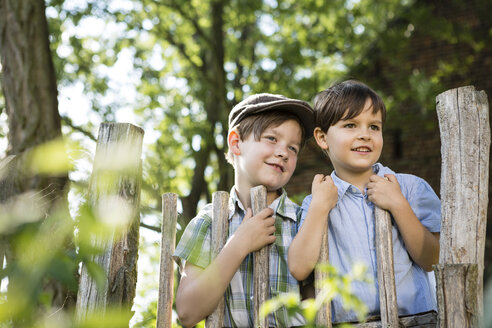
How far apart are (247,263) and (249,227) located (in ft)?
0.75

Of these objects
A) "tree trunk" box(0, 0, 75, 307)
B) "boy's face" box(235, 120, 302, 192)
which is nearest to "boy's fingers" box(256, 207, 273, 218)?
"boy's face" box(235, 120, 302, 192)

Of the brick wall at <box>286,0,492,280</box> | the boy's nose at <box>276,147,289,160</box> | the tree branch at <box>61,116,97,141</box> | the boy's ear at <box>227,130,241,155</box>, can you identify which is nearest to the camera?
the boy's nose at <box>276,147,289,160</box>

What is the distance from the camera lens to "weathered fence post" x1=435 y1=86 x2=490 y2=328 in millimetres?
1600

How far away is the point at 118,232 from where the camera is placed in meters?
1.79

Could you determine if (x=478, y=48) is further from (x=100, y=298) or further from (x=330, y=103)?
(x=100, y=298)

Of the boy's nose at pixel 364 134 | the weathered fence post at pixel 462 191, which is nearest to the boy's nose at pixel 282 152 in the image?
the boy's nose at pixel 364 134

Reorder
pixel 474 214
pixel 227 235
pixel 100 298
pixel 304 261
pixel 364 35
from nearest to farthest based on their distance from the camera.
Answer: pixel 474 214, pixel 100 298, pixel 304 261, pixel 227 235, pixel 364 35

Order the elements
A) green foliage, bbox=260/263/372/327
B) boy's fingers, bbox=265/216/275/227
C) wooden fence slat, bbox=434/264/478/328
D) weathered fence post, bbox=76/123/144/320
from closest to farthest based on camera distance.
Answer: green foliage, bbox=260/263/372/327, wooden fence slat, bbox=434/264/478/328, weathered fence post, bbox=76/123/144/320, boy's fingers, bbox=265/216/275/227

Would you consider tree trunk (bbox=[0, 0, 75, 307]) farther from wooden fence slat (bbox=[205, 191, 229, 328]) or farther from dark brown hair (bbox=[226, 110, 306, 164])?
wooden fence slat (bbox=[205, 191, 229, 328])

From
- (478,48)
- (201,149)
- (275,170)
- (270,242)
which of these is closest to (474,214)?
(270,242)

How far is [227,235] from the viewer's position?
88.2 inches

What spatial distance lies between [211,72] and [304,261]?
763 centimetres

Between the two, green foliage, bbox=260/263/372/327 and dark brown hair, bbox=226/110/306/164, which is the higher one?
dark brown hair, bbox=226/110/306/164

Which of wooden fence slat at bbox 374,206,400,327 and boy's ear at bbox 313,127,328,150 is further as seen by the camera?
boy's ear at bbox 313,127,328,150
